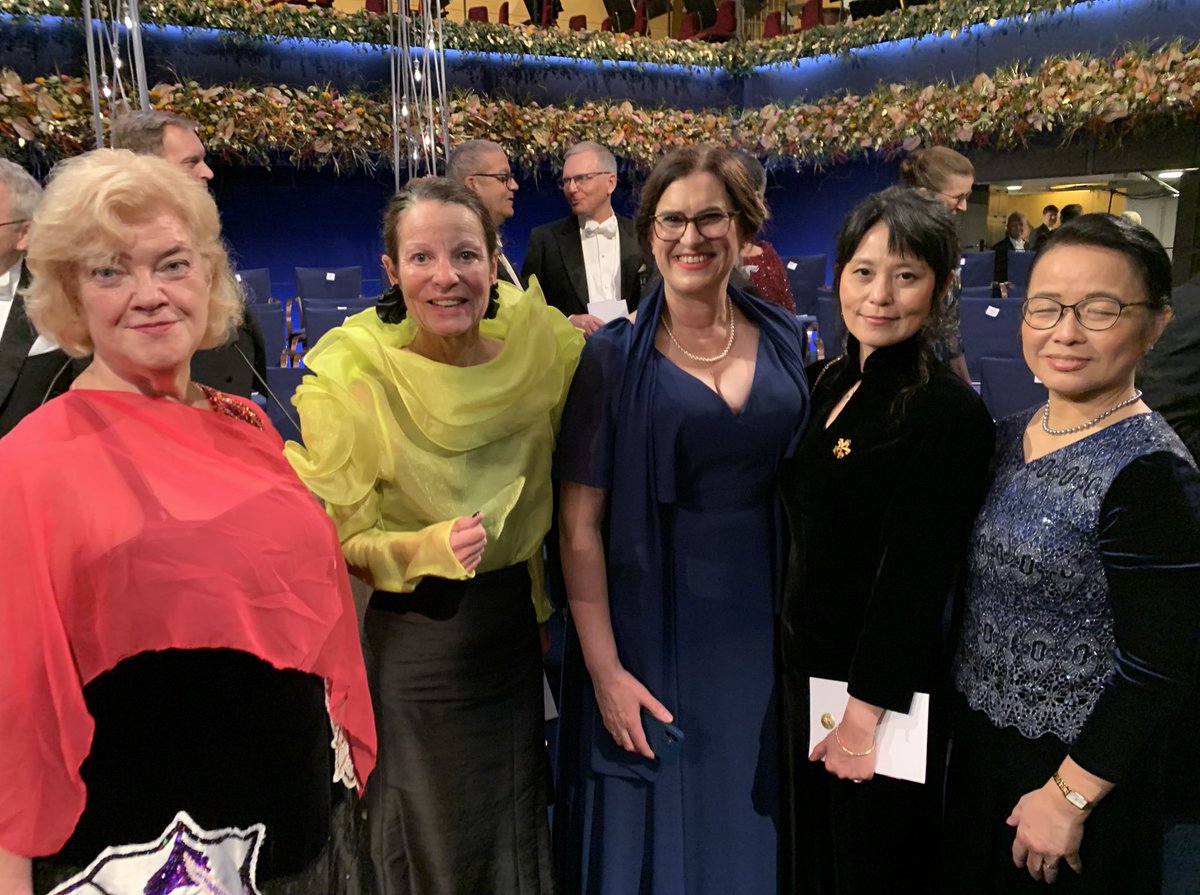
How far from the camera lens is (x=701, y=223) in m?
1.58

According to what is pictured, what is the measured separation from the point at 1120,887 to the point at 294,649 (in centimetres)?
124

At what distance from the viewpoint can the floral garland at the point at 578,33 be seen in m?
7.07

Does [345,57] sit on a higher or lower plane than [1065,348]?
higher

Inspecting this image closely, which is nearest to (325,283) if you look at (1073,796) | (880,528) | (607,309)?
(607,309)

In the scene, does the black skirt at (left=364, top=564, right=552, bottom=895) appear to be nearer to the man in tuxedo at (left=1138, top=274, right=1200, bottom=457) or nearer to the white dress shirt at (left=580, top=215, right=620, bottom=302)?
the man in tuxedo at (left=1138, top=274, right=1200, bottom=457)

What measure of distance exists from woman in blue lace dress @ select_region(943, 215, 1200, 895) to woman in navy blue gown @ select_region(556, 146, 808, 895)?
42 cm

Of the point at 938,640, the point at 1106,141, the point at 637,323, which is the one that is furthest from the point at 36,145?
the point at 1106,141

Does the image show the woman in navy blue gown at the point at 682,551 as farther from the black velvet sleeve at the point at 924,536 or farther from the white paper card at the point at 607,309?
the white paper card at the point at 607,309

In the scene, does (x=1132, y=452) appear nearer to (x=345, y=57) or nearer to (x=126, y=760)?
(x=126, y=760)

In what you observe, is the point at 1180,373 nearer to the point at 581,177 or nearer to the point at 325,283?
the point at 581,177

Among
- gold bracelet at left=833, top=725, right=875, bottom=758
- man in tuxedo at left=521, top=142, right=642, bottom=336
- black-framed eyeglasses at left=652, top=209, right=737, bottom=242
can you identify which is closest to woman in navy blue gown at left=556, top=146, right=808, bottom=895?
black-framed eyeglasses at left=652, top=209, right=737, bottom=242

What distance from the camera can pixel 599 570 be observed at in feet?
5.46

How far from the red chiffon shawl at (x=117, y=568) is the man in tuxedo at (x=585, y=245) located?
3.01m

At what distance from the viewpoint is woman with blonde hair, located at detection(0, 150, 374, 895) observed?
0.98 metres
